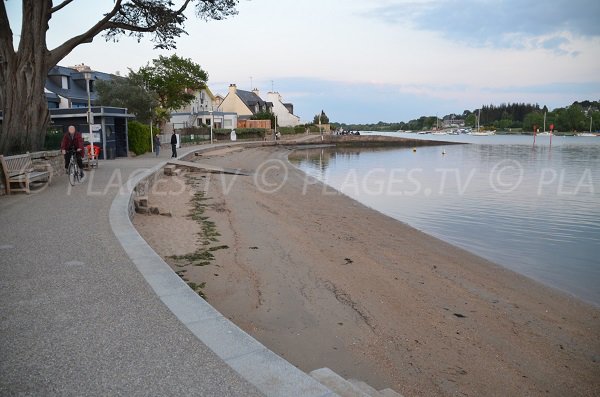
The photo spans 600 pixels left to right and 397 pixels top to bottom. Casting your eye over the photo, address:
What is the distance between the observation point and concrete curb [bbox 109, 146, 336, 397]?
347cm

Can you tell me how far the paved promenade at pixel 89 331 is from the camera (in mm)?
3453

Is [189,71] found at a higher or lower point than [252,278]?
higher

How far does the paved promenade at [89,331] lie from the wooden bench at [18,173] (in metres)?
5.58

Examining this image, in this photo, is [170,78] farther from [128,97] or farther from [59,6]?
[59,6]

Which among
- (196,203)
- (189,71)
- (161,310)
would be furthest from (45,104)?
(189,71)

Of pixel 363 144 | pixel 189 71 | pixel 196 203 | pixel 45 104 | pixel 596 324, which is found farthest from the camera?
pixel 363 144

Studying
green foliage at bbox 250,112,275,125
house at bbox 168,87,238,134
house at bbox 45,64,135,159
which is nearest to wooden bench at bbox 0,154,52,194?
house at bbox 45,64,135,159

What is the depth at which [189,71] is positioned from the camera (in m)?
52.9

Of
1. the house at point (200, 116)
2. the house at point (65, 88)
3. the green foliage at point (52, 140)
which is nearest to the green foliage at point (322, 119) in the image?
the house at point (200, 116)

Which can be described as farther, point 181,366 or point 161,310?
point 161,310

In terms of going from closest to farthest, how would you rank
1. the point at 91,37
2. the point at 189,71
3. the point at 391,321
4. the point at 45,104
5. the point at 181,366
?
A: the point at 181,366, the point at 391,321, the point at 45,104, the point at 91,37, the point at 189,71

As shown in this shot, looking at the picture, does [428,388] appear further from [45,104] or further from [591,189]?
[591,189]

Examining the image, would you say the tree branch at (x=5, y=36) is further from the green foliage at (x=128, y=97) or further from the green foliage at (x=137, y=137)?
the green foliage at (x=128, y=97)

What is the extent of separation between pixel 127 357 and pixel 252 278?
441 cm
